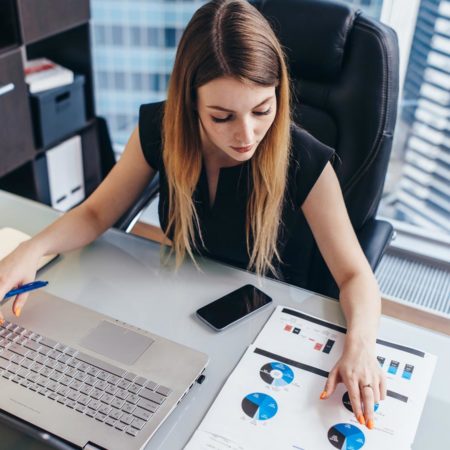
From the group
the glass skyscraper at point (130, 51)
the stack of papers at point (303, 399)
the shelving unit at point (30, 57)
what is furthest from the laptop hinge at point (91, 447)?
the glass skyscraper at point (130, 51)

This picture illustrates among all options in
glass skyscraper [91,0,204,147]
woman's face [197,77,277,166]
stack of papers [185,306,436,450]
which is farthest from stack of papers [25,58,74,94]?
stack of papers [185,306,436,450]

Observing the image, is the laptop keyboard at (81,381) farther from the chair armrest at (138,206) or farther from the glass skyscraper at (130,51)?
the glass skyscraper at (130,51)

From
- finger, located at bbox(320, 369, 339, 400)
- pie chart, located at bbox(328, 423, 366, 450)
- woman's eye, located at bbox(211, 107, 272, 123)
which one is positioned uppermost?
woman's eye, located at bbox(211, 107, 272, 123)

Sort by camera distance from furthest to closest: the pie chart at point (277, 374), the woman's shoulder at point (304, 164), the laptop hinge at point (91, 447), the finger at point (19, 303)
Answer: the woman's shoulder at point (304, 164) < the finger at point (19, 303) < the pie chart at point (277, 374) < the laptop hinge at point (91, 447)

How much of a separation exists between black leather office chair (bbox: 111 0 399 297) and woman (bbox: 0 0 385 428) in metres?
0.11

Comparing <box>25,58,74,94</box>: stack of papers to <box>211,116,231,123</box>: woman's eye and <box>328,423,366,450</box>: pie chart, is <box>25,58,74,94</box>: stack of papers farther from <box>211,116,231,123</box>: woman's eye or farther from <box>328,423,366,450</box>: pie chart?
<box>328,423,366,450</box>: pie chart

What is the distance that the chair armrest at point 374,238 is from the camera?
3.97ft

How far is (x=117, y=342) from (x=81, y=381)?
98 millimetres

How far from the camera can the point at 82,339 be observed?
3.10 ft

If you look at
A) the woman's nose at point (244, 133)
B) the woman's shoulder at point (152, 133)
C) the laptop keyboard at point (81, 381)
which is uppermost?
the woman's nose at point (244, 133)

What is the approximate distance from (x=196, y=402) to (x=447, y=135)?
1736mm

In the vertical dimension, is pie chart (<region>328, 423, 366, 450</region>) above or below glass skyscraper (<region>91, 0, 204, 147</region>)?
above

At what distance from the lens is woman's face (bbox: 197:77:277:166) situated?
99cm

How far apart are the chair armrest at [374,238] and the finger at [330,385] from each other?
1.21ft
